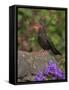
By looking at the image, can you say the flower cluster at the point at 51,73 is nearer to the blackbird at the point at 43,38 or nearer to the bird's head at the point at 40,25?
the blackbird at the point at 43,38

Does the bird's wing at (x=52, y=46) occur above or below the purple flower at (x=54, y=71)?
above

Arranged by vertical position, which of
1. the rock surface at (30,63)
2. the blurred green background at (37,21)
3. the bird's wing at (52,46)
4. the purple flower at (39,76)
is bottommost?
the purple flower at (39,76)

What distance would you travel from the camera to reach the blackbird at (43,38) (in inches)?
72.4

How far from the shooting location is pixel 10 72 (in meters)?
1.84

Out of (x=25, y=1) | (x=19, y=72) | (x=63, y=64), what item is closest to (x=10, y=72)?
(x=19, y=72)

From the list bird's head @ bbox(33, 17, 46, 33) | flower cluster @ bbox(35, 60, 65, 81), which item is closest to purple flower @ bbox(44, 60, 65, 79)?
flower cluster @ bbox(35, 60, 65, 81)

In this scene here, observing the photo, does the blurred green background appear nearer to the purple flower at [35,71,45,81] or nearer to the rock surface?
the rock surface

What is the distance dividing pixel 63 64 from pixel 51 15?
0.33 metres

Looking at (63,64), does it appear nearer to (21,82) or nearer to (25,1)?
(21,82)

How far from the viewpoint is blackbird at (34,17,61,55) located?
1.84 m

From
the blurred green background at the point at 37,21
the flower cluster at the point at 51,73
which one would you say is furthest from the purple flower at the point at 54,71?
the blurred green background at the point at 37,21

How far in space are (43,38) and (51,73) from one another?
23 centimetres

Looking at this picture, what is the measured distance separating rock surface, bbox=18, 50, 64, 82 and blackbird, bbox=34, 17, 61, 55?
43 mm

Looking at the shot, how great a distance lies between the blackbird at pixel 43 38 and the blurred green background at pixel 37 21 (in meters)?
0.02
